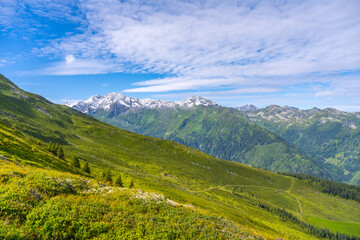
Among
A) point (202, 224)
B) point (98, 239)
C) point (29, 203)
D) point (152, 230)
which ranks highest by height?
point (29, 203)

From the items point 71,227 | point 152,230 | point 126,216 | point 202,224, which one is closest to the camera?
point 71,227

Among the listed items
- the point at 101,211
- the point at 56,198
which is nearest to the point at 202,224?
the point at 101,211

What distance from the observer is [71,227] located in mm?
12531

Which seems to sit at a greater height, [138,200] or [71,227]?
[71,227]

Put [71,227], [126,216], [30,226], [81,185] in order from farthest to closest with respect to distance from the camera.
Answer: [81,185]
[126,216]
[71,227]
[30,226]

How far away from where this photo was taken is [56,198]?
15.9m

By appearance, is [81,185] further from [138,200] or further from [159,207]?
[159,207]

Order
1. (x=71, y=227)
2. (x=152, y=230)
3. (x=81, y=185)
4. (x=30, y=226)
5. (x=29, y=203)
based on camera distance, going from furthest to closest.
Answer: (x=81, y=185)
(x=152, y=230)
(x=29, y=203)
(x=71, y=227)
(x=30, y=226)

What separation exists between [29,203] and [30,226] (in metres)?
3.13

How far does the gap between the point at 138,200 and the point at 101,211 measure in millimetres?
6079

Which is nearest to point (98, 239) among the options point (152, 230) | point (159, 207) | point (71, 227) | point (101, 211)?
point (71, 227)

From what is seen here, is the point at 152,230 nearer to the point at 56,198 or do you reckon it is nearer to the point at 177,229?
the point at 177,229

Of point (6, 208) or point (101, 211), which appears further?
point (101, 211)

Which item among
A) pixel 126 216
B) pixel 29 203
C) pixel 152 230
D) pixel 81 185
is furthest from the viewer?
pixel 81 185
